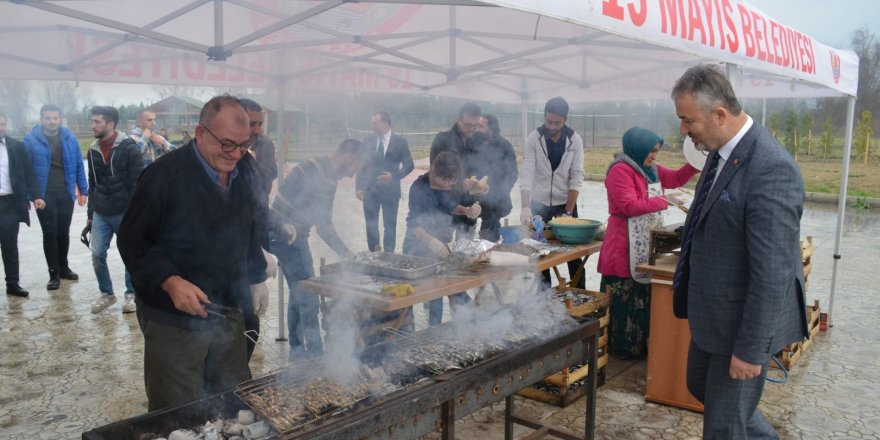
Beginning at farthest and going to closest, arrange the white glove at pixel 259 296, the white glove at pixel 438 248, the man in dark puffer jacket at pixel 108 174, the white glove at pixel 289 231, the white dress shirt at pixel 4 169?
1. the white dress shirt at pixel 4 169
2. the man in dark puffer jacket at pixel 108 174
3. the white glove at pixel 438 248
4. the white glove at pixel 289 231
5. the white glove at pixel 259 296

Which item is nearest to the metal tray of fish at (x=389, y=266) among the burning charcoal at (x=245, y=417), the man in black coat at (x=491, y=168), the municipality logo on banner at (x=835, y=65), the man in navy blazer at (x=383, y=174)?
the burning charcoal at (x=245, y=417)

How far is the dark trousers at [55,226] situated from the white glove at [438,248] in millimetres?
4695

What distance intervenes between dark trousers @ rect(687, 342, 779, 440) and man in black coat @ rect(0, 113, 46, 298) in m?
6.56

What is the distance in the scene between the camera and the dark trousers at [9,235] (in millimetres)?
6395

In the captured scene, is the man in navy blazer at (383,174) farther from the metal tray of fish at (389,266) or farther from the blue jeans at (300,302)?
the metal tray of fish at (389,266)

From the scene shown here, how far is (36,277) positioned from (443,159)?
553cm

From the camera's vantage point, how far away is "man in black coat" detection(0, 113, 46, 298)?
6.31 metres

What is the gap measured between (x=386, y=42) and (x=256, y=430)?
3.61m

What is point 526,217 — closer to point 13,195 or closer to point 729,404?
point 729,404

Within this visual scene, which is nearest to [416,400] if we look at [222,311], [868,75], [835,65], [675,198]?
[222,311]

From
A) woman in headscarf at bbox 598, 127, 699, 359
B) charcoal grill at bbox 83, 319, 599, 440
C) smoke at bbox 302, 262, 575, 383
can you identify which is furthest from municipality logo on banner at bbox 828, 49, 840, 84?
charcoal grill at bbox 83, 319, 599, 440

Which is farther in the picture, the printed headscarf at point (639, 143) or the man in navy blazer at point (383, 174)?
the man in navy blazer at point (383, 174)

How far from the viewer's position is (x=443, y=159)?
4.41 meters

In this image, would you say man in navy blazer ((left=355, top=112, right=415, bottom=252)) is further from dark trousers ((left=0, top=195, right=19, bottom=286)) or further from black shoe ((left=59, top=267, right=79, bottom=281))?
dark trousers ((left=0, top=195, right=19, bottom=286))
